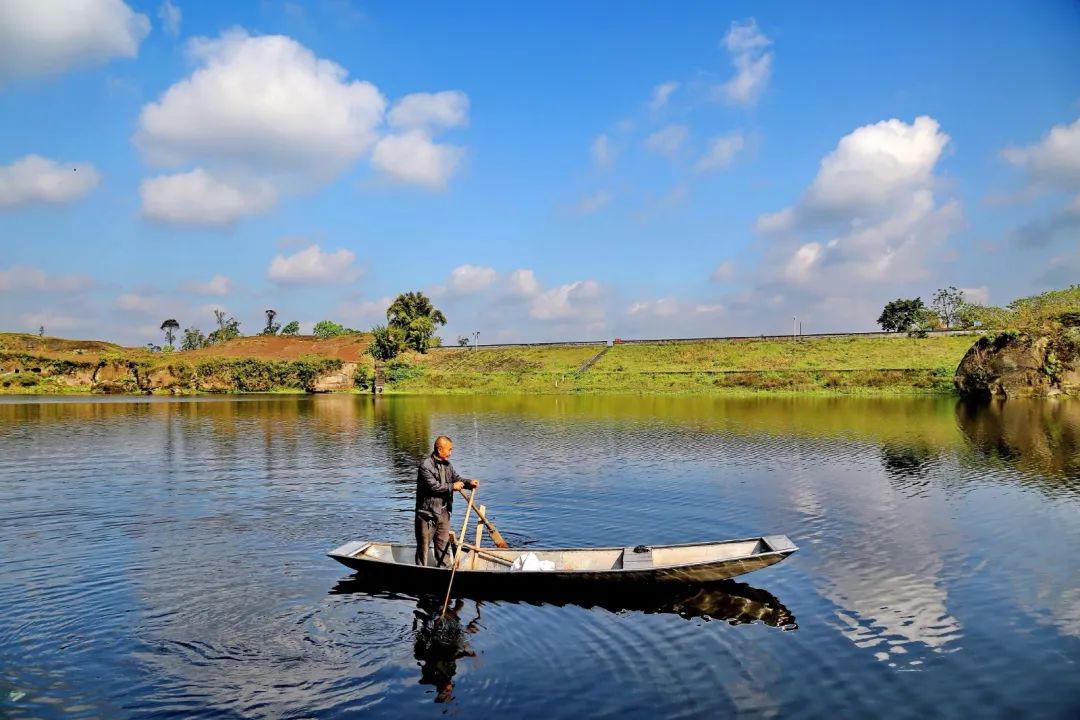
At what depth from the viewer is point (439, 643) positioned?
45.5 ft

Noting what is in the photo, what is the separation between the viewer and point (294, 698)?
1142cm

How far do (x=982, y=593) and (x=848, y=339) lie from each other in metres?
128

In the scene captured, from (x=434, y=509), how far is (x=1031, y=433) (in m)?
45.4

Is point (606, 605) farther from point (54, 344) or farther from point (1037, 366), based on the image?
point (54, 344)

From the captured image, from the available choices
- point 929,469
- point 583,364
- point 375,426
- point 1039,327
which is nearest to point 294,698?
point 929,469

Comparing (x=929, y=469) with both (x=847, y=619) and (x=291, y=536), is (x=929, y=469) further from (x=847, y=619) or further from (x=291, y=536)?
(x=291, y=536)

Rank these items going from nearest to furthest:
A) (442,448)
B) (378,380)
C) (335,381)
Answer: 1. (442,448)
2. (378,380)
3. (335,381)

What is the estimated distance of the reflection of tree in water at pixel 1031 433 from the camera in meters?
33.3

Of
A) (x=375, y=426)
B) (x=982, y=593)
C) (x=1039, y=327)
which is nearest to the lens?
(x=982, y=593)

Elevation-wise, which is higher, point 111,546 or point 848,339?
point 848,339

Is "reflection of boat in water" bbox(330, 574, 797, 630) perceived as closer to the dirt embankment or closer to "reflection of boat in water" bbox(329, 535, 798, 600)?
"reflection of boat in water" bbox(329, 535, 798, 600)

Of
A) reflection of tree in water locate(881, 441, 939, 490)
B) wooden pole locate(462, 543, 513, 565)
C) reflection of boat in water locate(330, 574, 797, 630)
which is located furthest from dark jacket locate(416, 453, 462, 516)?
reflection of tree in water locate(881, 441, 939, 490)

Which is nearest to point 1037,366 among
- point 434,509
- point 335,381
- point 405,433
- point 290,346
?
point 405,433

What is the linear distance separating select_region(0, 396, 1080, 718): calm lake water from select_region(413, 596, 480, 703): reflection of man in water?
68 millimetres
